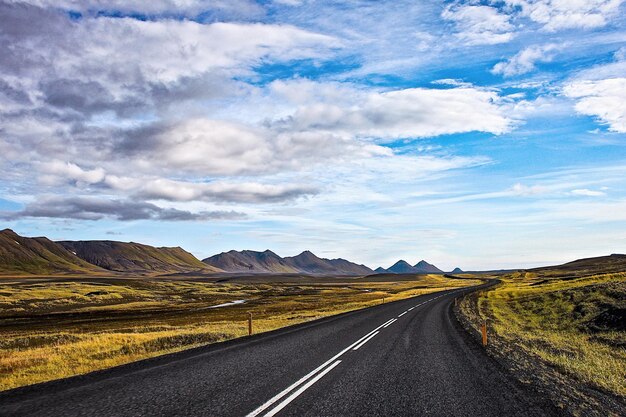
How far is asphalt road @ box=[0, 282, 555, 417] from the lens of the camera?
7945 millimetres

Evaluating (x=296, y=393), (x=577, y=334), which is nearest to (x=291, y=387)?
(x=296, y=393)

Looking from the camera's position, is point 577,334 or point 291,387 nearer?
point 291,387

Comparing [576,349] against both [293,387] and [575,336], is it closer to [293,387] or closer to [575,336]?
[575,336]

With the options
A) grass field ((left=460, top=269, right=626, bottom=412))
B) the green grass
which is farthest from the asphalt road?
the green grass

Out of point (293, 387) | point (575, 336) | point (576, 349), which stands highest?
point (293, 387)

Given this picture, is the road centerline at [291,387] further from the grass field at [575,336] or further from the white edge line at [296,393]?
the grass field at [575,336]

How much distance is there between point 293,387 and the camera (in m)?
9.59

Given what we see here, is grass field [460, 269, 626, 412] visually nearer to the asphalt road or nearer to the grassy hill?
the grassy hill

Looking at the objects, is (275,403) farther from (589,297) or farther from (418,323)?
(589,297)

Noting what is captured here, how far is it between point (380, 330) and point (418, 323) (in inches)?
195

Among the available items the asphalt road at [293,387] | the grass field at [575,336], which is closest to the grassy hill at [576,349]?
the grass field at [575,336]

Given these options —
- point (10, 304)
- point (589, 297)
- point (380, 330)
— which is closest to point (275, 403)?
point (380, 330)

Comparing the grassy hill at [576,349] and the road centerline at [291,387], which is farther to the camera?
the grassy hill at [576,349]

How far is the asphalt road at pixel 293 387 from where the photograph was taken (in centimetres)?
795
